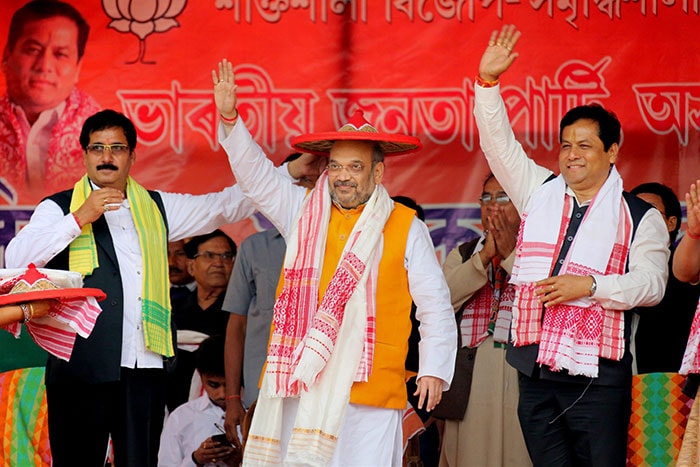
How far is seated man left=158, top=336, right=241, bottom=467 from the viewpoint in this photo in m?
6.36

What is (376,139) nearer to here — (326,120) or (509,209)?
(509,209)

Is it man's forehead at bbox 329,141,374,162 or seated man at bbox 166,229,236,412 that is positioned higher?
man's forehead at bbox 329,141,374,162

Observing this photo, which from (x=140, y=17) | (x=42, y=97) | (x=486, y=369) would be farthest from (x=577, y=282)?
(x=42, y=97)

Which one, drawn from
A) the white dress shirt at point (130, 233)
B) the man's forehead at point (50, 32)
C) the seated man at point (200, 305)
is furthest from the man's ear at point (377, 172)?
the man's forehead at point (50, 32)

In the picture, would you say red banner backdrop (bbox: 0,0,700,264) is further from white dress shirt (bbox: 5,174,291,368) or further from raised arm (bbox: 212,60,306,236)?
raised arm (bbox: 212,60,306,236)

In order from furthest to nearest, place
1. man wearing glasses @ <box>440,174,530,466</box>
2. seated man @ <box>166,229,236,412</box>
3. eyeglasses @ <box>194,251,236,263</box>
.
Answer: eyeglasses @ <box>194,251,236,263</box> < seated man @ <box>166,229,236,412</box> < man wearing glasses @ <box>440,174,530,466</box>

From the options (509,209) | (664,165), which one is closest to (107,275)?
(509,209)

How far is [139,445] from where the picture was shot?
5.54 metres

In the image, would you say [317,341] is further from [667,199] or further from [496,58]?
[667,199]

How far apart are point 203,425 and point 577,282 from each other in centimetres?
238

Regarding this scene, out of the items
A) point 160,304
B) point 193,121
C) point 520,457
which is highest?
point 193,121

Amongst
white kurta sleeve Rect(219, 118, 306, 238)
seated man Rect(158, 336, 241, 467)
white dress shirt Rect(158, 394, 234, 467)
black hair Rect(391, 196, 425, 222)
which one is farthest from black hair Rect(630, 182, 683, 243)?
white dress shirt Rect(158, 394, 234, 467)

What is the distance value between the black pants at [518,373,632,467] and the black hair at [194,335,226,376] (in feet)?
6.62

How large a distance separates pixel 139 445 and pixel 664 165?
3411 millimetres
